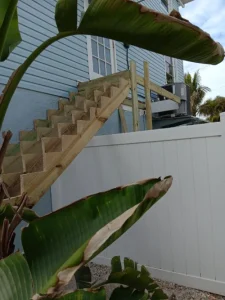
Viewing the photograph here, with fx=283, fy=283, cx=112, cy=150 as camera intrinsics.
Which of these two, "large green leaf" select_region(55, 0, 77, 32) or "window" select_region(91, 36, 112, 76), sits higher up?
"window" select_region(91, 36, 112, 76)

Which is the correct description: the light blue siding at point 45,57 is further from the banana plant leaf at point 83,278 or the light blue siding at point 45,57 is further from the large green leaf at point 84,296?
the large green leaf at point 84,296

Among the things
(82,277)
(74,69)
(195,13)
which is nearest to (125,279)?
(82,277)

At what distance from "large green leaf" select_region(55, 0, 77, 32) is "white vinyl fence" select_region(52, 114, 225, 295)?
6.06ft

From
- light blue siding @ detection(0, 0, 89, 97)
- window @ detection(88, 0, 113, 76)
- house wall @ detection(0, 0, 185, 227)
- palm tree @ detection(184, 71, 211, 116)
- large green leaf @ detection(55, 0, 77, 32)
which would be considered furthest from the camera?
palm tree @ detection(184, 71, 211, 116)

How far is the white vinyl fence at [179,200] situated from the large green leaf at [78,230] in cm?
Result: 179

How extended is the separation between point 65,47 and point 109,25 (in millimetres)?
4423

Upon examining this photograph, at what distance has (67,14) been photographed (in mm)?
1479

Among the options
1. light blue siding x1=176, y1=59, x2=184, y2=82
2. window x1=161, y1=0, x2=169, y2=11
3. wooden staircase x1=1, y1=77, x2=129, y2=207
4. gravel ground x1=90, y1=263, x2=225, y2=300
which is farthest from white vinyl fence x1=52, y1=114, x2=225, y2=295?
light blue siding x1=176, y1=59, x2=184, y2=82

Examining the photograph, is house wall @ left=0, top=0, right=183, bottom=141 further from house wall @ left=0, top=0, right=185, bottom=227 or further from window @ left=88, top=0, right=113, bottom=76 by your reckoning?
window @ left=88, top=0, right=113, bottom=76

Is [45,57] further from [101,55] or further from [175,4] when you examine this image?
[175,4]

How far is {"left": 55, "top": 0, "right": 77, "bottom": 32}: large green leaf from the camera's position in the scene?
4.83ft

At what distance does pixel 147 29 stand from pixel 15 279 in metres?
1.26

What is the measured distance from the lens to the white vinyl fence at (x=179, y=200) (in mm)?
2873

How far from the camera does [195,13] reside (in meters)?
12.3
